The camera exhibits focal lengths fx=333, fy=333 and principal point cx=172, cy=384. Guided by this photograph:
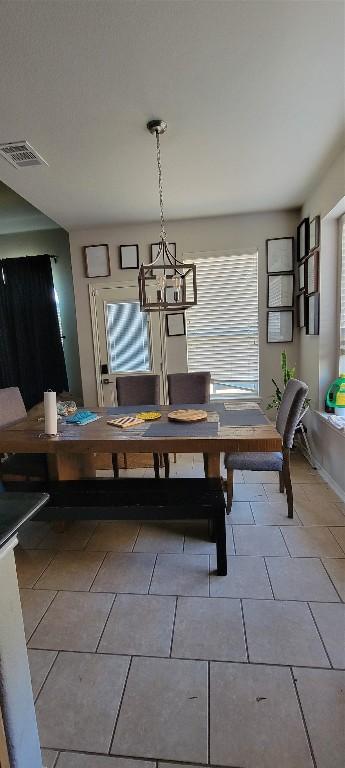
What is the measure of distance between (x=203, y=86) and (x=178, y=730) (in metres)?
2.82

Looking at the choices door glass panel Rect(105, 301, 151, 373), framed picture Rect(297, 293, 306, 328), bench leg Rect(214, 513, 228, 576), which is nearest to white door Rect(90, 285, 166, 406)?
door glass panel Rect(105, 301, 151, 373)

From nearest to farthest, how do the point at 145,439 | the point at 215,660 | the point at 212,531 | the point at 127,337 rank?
the point at 215,660 → the point at 145,439 → the point at 212,531 → the point at 127,337

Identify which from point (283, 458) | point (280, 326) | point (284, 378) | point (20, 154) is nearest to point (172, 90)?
point (20, 154)

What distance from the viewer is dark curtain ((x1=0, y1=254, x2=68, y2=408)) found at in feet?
14.5

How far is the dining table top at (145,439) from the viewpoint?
1.80 metres

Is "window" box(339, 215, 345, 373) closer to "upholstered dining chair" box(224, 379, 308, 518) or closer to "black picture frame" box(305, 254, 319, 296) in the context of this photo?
"black picture frame" box(305, 254, 319, 296)

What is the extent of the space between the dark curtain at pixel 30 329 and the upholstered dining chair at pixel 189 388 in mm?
2040

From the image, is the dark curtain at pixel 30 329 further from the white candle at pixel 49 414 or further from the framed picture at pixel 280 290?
the framed picture at pixel 280 290

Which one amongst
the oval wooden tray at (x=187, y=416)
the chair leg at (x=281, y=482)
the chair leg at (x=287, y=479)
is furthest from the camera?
the chair leg at (x=281, y=482)

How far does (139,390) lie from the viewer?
10.4 feet

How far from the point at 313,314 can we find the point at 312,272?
38 cm

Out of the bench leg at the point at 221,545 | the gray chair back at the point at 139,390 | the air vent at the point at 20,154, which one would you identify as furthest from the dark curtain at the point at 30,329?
the bench leg at the point at 221,545

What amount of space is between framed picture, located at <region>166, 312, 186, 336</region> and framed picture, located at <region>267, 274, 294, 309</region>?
39.6 inches

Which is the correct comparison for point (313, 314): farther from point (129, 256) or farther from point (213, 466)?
point (129, 256)
